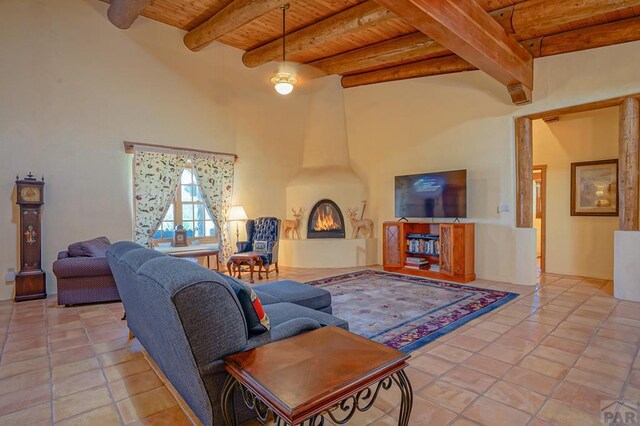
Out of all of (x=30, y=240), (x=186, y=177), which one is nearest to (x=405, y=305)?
(x=186, y=177)

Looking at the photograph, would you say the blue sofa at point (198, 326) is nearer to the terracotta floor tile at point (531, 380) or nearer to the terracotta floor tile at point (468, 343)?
the terracotta floor tile at point (531, 380)

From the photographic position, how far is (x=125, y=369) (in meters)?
2.47

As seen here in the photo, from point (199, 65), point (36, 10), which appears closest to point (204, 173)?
point (199, 65)

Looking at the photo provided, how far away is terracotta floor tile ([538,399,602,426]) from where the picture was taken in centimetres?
184

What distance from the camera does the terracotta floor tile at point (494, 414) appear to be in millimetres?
1843

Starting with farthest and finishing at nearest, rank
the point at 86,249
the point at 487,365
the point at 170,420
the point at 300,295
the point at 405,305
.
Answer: the point at 86,249, the point at 405,305, the point at 300,295, the point at 487,365, the point at 170,420

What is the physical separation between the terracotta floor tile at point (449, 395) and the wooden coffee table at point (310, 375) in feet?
2.09

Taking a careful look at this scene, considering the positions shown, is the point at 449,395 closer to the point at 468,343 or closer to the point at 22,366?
the point at 468,343

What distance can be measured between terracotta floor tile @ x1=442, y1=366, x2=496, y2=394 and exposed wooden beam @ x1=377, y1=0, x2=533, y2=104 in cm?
276

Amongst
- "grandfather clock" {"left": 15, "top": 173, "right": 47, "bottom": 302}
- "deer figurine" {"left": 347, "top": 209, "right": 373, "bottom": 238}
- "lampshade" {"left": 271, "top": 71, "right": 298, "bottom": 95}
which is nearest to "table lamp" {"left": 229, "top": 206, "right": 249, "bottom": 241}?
"deer figurine" {"left": 347, "top": 209, "right": 373, "bottom": 238}

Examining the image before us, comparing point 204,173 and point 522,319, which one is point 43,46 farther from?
point 522,319

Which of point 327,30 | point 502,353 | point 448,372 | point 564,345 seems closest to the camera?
point 448,372

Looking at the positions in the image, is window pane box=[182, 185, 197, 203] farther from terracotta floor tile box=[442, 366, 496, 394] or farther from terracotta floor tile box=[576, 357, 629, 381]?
terracotta floor tile box=[576, 357, 629, 381]

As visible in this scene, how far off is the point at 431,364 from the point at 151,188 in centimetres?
469
